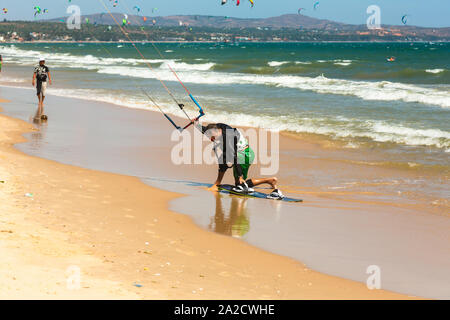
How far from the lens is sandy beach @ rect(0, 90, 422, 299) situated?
14.8 ft

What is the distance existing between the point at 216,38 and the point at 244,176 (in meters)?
189

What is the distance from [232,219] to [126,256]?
81.6 inches

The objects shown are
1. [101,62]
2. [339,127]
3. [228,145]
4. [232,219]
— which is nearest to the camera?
[232,219]

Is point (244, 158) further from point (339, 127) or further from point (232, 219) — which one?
point (339, 127)

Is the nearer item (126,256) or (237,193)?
(126,256)

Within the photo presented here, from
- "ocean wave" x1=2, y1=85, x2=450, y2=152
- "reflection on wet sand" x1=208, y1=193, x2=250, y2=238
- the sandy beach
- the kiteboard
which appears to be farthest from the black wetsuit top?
"ocean wave" x1=2, y1=85, x2=450, y2=152

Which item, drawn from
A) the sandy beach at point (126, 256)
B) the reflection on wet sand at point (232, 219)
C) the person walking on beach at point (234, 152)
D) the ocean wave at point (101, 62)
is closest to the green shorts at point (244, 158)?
the person walking on beach at point (234, 152)

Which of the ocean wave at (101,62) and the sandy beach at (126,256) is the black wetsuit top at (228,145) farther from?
the ocean wave at (101,62)

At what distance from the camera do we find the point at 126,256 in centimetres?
535

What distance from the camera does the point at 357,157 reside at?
11.3 metres

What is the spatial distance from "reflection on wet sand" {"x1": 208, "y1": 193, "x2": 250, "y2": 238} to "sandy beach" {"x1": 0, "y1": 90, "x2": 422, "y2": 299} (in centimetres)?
22

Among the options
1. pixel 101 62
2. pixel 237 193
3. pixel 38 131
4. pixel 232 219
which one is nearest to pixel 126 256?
pixel 232 219
